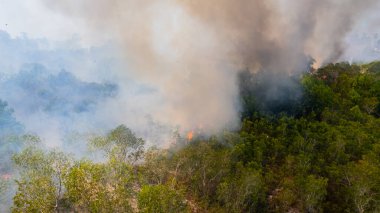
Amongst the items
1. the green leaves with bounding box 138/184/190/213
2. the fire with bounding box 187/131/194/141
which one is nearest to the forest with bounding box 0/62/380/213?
the green leaves with bounding box 138/184/190/213

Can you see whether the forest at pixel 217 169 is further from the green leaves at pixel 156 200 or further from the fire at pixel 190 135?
the fire at pixel 190 135

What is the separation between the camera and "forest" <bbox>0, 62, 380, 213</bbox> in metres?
29.8

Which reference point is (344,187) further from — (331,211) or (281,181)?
(281,181)

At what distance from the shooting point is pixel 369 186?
42.0 meters

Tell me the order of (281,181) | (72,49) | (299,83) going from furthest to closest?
1. (72,49)
2. (299,83)
3. (281,181)

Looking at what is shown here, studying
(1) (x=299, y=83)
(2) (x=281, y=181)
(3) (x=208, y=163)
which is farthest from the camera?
(1) (x=299, y=83)

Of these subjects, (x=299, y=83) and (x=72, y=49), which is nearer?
(x=299, y=83)

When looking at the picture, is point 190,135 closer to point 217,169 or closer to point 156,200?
point 217,169

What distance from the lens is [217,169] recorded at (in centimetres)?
4616

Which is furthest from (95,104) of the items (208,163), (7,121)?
(208,163)

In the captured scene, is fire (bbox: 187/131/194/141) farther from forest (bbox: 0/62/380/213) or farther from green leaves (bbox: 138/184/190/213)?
green leaves (bbox: 138/184/190/213)

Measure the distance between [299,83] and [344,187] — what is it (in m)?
35.1

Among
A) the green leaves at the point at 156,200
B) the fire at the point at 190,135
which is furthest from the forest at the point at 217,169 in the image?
the fire at the point at 190,135

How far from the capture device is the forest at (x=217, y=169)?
29844 mm
